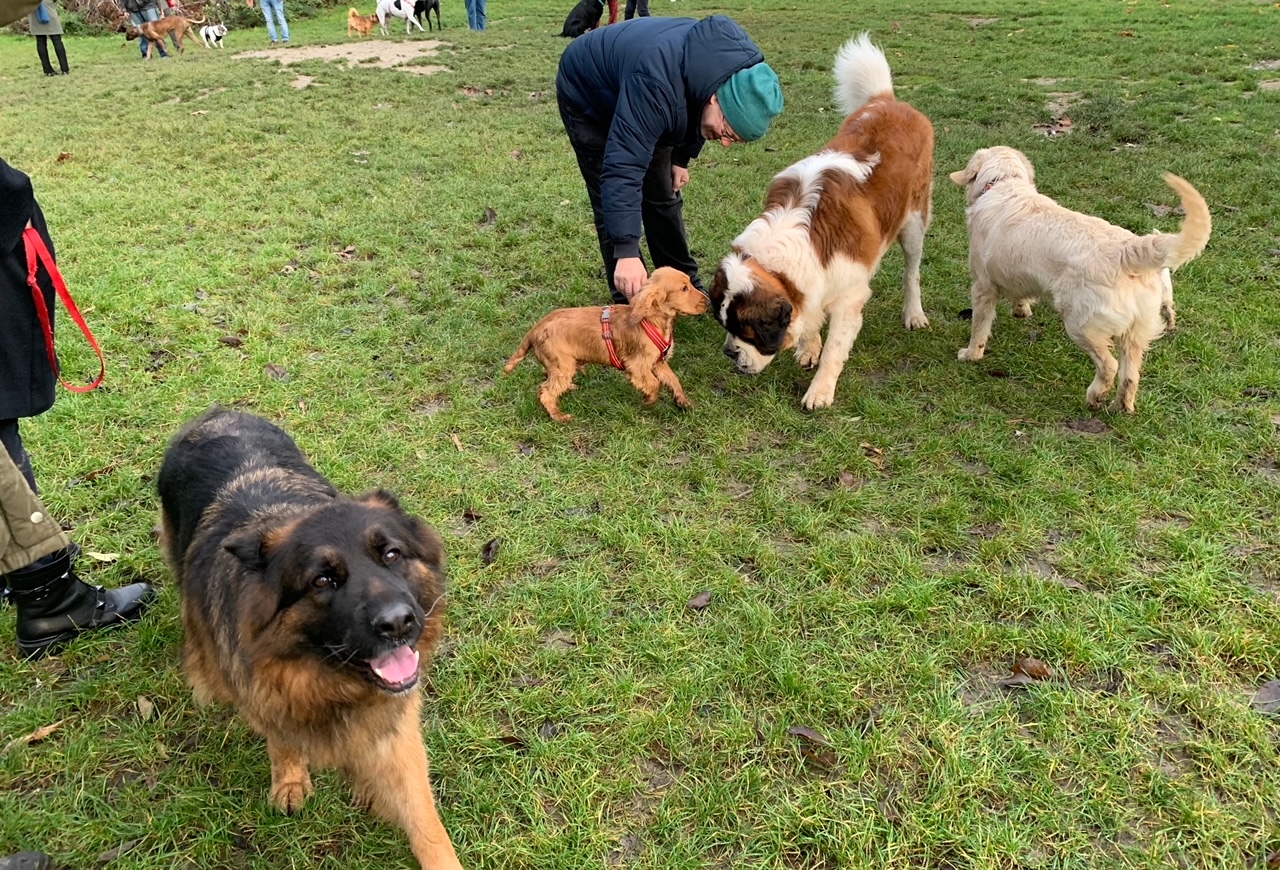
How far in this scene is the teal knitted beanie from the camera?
13.3ft

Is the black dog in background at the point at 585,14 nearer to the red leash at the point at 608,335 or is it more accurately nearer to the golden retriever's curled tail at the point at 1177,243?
the red leash at the point at 608,335

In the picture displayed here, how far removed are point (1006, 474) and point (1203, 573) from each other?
1046 millimetres

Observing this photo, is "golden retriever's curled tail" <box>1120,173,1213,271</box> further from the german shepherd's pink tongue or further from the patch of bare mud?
the patch of bare mud

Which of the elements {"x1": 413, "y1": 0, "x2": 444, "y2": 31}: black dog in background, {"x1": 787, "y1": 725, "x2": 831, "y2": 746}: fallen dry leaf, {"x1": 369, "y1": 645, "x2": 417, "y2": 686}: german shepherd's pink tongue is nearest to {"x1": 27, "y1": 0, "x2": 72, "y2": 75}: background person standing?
{"x1": 413, "y1": 0, "x2": 444, "y2": 31}: black dog in background

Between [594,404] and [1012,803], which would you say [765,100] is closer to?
[594,404]

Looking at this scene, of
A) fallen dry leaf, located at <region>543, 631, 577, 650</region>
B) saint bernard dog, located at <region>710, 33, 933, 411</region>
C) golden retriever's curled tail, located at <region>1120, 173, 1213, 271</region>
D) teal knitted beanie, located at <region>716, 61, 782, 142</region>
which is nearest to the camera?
fallen dry leaf, located at <region>543, 631, 577, 650</region>

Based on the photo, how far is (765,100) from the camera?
406 centimetres

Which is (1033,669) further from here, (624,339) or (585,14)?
(585,14)

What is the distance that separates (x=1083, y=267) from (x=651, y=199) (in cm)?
292

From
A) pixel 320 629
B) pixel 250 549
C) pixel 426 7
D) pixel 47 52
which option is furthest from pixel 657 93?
pixel 426 7

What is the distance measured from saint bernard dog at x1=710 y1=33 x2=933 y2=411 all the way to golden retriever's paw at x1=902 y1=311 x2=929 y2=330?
690mm

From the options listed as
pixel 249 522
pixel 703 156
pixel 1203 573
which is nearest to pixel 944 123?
pixel 703 156

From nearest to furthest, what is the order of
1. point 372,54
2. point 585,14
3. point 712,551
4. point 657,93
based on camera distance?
point 712,551 < point 657,93 < point 585,14 < point 372,54

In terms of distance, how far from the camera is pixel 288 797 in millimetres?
2514
